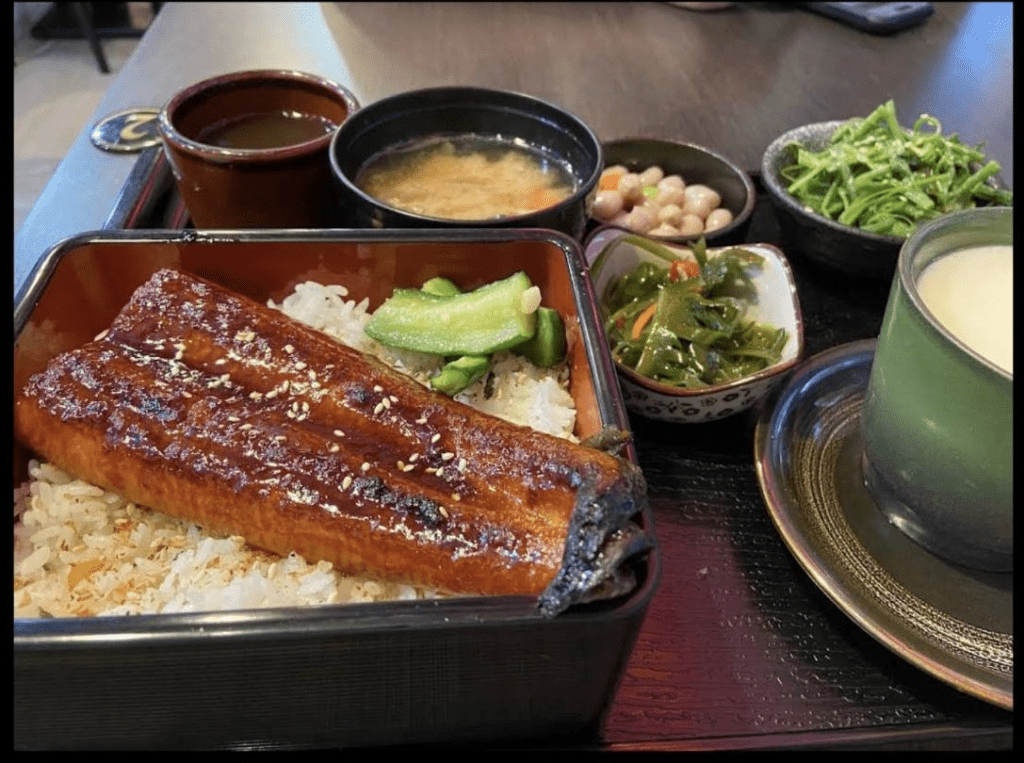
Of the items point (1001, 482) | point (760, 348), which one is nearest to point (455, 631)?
point (1001, 482)

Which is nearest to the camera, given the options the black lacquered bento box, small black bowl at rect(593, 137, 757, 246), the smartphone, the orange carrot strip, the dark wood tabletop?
the black lacquered bento box

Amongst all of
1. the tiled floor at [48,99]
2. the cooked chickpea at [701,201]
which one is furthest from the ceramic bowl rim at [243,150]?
the cooked chickpea at [701,201]

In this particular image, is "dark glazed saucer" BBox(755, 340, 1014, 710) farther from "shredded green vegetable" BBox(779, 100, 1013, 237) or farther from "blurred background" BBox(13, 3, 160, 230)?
"blurred background" BBox(13, 3, 160, 230)

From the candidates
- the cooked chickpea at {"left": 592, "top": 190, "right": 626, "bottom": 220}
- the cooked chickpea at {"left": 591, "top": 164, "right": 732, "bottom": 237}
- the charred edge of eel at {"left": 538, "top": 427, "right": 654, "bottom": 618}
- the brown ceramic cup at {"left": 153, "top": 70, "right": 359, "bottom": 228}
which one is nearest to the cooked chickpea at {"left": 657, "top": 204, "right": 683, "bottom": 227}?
the cooked chickpea at {"left": 591, "top": 164, "right": 732, "bottom": 237}

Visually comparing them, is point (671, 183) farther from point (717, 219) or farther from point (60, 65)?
point (60, 65)

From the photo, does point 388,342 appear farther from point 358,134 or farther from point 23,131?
point 23,131

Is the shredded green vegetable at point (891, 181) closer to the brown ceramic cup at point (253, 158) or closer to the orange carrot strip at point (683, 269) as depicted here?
the orange carrot strip at point (683, 269)
